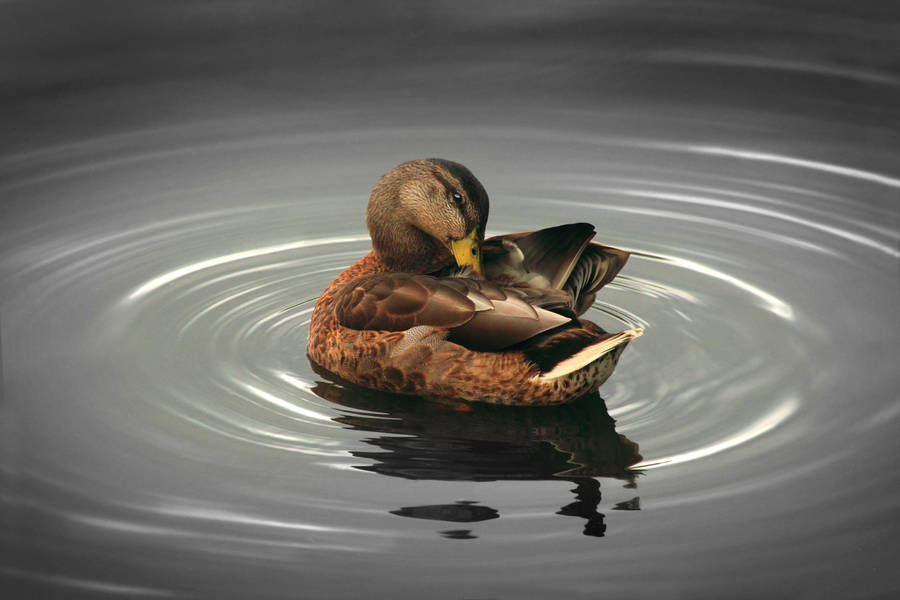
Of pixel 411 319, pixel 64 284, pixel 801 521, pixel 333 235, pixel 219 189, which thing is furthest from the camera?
pixel 219 189

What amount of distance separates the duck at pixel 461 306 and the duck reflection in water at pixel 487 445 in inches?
3.1

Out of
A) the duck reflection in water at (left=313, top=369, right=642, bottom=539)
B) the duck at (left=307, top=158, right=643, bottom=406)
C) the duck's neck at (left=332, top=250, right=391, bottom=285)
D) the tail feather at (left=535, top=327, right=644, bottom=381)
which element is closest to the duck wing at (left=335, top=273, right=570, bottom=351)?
the duck at (left=307, top=158, right=643, bottom=406)

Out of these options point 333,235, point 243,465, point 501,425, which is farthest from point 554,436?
point 333,235

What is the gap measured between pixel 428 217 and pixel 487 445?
126cm

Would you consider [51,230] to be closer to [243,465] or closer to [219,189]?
[219,189]

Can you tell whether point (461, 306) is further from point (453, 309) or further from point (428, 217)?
point (428, 217)

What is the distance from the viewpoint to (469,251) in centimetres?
710

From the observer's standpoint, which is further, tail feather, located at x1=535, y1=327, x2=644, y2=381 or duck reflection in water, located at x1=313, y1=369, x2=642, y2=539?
tail feather, located at x1=535, y1=327, x2=644, y2=381

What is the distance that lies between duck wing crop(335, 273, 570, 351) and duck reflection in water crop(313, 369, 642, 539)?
316mm

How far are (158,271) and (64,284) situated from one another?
50cm

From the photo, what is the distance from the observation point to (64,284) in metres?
8.20

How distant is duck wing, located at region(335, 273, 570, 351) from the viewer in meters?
6.65

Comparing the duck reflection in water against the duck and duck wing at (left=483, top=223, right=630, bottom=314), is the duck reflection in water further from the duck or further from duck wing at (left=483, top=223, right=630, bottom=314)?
duck wing at (left=483, top=223, right=630, bottom=314)

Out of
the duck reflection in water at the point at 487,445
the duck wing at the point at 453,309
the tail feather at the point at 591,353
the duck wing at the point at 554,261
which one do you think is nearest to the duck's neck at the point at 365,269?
the duck wing at the point at 453,309
